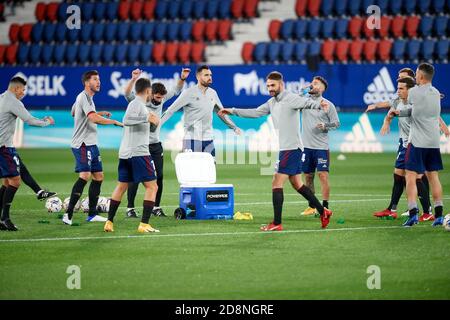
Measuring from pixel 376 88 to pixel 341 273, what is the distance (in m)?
22.8

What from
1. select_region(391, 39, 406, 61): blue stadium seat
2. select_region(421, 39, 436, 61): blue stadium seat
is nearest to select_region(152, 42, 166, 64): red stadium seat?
select_region(391, 39, 406, 61): blue stadium seat

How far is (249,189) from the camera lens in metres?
22.0

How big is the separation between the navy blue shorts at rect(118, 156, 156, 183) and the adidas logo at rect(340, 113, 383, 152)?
19.0m

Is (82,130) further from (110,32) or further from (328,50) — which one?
(110,32)

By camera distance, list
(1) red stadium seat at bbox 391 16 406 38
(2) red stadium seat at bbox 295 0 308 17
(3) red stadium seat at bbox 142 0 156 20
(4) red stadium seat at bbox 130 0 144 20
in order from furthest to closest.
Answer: (4) red stadium seat at bbox 130 0 144 20, (3) red stadium seat at bbox 142 0 156 20, (2) red stadium seat at bbox 295 0 308 17, (1) red stadium seat at bbox 391 16 406 38

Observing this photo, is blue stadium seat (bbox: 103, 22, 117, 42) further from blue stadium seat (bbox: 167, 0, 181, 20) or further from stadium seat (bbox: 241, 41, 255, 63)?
stadium seat (bbox: 241, 41, 255, 63)

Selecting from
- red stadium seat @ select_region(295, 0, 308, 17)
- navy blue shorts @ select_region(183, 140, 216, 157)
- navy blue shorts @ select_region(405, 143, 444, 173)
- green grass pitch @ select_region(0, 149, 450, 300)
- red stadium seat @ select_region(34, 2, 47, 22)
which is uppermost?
red stadium seat @ select_region(295, 0, 308, 17)

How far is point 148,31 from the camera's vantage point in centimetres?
3822

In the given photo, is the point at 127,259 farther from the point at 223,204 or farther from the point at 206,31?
the point at 206,31

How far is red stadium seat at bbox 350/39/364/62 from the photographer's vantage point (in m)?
33.5

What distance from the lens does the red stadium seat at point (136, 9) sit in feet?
128

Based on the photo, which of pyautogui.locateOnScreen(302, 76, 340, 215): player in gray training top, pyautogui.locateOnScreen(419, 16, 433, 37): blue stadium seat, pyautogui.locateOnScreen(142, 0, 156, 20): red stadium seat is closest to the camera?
pyautogui.locateOnScreen(302, 76, 340, 215): player in gray training top
